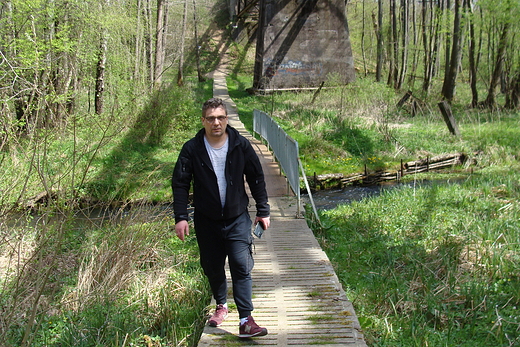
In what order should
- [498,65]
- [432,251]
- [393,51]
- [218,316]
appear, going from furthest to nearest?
[393,51]
[498,65]
[432,251]
[218,316]

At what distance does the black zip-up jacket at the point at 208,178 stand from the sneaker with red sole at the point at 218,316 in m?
0.92

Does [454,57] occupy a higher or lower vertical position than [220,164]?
higher

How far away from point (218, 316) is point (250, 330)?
423 millimetres

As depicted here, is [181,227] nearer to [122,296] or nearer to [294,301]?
[294,301]

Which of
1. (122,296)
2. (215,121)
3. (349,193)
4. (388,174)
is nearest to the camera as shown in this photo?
(215,121)

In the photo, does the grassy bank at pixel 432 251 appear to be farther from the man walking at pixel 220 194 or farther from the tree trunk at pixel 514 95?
the tree trunk at pixel 514 95

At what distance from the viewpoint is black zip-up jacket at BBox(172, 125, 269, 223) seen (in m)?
3.67

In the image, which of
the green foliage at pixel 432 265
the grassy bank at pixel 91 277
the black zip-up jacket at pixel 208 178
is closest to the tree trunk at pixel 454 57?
the green foliage at pixel 432 265

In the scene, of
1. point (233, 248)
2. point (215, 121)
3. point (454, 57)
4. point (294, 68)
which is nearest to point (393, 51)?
point (294, 68)

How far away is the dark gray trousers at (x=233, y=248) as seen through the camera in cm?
373

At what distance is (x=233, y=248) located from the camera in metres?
3.73

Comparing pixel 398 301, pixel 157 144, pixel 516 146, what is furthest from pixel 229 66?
pixel 398 301

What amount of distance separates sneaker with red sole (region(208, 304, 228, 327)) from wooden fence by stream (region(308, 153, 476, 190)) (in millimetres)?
9220

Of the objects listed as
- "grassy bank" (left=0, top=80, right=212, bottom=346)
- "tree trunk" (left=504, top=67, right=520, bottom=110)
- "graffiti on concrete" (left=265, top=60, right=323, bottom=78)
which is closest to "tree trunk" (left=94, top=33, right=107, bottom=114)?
"grassy bank" (left=0, top=80, right=212, bottom=346)
